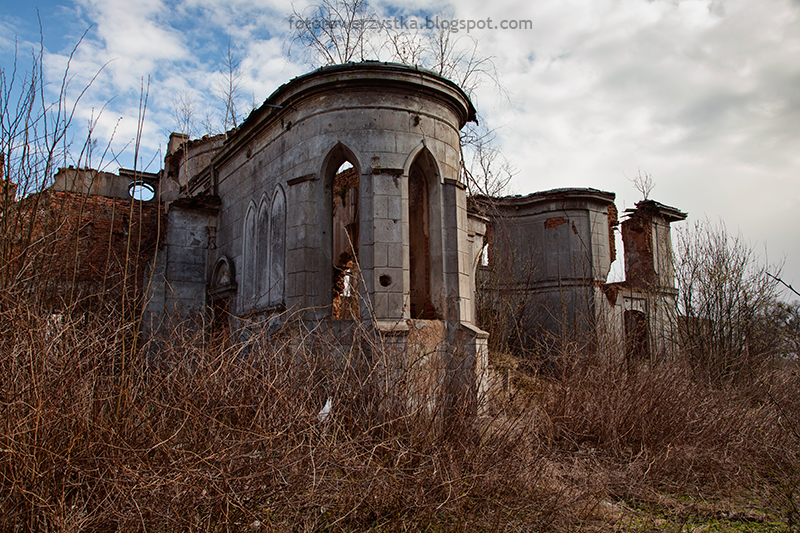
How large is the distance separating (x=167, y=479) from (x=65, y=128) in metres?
2.78

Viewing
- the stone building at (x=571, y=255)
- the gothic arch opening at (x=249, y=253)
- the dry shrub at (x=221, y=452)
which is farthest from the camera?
the stone building at (x=571, y=255)

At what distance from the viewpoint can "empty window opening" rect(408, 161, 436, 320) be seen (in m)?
8.57

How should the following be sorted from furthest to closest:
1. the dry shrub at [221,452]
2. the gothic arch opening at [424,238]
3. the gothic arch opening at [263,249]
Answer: the gothic arch opening at [263,249], the gothic arch opening at [424,238], the dry shrub at [221,452]

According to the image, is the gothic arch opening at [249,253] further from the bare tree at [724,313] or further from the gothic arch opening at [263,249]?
the bare tree at [724,313]

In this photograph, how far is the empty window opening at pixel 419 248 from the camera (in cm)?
857

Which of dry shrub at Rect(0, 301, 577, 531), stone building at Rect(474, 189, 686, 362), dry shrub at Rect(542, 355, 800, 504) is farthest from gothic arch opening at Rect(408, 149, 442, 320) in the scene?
stone building at Rect(474, 189, 686, 362)

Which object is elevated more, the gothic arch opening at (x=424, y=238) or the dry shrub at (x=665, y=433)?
the gothic arch opening at (x=424, y=238)

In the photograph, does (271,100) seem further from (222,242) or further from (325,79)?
(222,242)

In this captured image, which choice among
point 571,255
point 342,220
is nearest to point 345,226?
point 342,220

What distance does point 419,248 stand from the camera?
890 cm

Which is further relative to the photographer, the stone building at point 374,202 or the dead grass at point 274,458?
the stone building at point 374,202

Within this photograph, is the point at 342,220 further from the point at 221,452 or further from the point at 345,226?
the point at 221,452

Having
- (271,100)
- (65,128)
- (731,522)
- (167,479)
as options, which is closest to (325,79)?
(271,100)

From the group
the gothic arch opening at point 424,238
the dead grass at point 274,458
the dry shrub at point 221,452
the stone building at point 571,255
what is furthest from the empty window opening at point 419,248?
the stone building at point 571,255
